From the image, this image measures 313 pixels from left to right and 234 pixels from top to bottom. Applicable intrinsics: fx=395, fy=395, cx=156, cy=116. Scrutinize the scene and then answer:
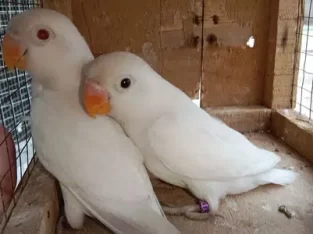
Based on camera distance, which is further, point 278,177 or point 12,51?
point 278,177

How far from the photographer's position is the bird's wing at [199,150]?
3.08 feet

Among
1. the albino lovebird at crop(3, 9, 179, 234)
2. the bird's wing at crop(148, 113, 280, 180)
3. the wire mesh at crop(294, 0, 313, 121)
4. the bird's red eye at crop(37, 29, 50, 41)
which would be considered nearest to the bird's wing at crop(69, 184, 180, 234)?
the albino lovebird at crop(3, 9, 179, 234)

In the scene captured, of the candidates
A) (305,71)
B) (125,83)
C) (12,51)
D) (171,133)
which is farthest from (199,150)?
(305,71)

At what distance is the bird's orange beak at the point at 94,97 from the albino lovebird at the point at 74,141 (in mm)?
43

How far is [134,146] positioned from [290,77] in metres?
0.69

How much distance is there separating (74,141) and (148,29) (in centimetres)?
59

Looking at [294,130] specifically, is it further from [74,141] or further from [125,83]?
[74,141]

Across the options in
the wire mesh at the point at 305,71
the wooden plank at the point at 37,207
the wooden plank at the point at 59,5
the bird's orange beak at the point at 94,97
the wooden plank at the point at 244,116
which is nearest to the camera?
the wooden plank at the point at 37,207

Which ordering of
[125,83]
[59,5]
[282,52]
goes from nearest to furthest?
1. [125,83]
2. [59,5]
3. [282,52]

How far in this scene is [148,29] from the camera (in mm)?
1346

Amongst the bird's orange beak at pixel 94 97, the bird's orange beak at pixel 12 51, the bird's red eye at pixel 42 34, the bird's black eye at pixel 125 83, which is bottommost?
the bird's orange beak at pixel 94 97

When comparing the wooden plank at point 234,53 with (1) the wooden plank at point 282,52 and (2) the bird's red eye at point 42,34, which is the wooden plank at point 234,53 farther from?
(2) the bird's red eye at point 42,34

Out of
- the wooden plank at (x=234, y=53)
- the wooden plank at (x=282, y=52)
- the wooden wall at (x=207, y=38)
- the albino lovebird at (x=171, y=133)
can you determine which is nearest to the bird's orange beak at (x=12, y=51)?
the albino lovebird at (x=171, y=133)

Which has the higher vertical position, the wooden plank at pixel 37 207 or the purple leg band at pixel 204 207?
the wooden plank at pixel 37 207
